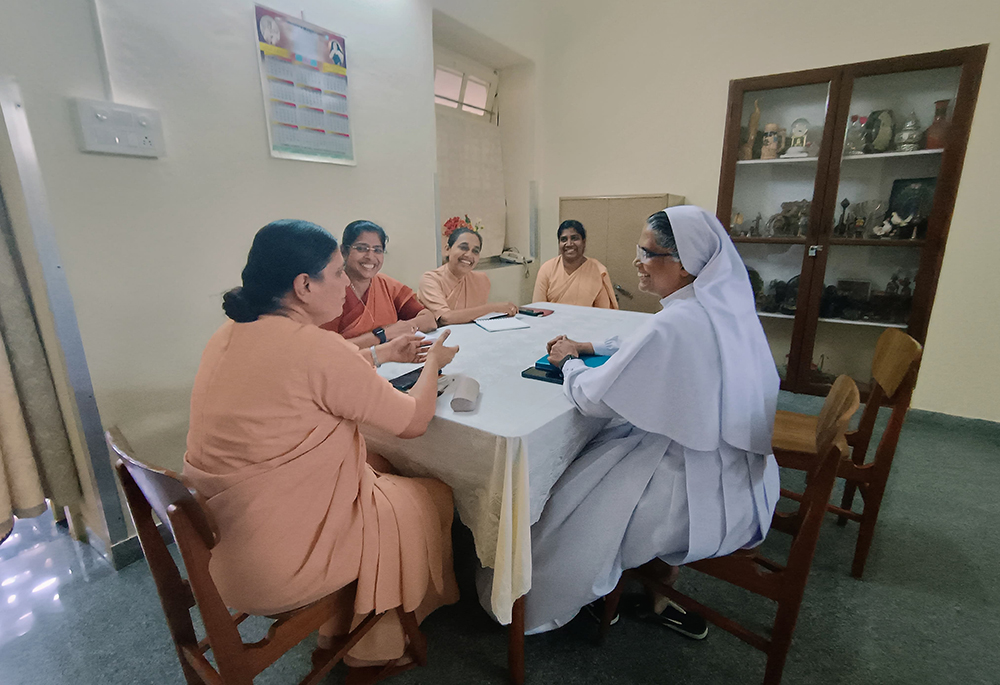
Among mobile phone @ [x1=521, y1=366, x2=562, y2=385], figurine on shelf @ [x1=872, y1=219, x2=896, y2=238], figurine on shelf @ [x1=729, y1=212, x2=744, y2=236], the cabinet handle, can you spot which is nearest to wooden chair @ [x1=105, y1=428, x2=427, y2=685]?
mobile phone @ [x1=521, y1=366, x2=562, y2=385]

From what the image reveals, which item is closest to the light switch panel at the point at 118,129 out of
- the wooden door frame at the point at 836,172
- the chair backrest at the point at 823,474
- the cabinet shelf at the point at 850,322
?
the chair backrest at the point at 823,474

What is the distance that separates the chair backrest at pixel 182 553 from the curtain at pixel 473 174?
2963 mm

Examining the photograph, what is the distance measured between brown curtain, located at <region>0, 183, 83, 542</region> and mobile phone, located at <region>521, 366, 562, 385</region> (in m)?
1.66

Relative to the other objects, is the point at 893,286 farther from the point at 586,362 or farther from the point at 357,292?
the point at 357,292

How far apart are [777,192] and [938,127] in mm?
848

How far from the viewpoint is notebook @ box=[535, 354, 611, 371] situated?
150 cm

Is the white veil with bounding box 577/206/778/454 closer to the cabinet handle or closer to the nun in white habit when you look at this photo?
the nun in white habit

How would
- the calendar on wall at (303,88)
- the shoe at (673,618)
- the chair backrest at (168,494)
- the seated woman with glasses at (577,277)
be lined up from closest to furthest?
1. the chair backrest at (168,494)
2. the shoe at (673,618)
3. the calendar on wall at (303,88)
4. the seated woman with glasses at (577,277)

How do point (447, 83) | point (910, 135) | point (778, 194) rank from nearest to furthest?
point (910, 135) → point (778, 194) → point (447, 83)

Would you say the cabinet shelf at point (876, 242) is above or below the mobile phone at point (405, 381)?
above

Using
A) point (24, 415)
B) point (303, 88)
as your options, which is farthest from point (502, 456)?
point (303, 88)

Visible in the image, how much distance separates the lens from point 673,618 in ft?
4.89

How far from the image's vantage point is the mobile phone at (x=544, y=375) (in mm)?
1446

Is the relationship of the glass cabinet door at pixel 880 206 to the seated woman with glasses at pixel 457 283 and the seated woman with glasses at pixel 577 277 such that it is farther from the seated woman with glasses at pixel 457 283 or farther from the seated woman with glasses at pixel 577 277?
the seated woman with glasses at pixel 457 283
